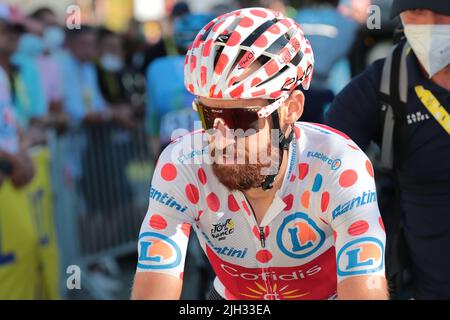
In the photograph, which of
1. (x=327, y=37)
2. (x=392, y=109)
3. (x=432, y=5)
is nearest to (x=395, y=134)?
(x=392, y=109)

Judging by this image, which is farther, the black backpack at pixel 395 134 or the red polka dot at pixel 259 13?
the black backpack at pixel 395 134

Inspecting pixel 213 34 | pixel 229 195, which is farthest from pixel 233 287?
pixel 213 34

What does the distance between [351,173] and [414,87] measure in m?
1.24

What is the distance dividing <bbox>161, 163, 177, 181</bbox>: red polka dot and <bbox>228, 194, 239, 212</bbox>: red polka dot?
25cm

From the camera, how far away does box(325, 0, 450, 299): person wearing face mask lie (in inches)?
→ 172

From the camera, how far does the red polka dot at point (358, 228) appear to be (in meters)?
3.21

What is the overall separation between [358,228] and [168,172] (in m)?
0.83

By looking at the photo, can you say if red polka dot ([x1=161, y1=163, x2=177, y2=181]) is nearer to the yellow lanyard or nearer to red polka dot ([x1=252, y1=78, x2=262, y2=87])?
red polka dot ([x1=252, y1=78, x2=262, y2=87])

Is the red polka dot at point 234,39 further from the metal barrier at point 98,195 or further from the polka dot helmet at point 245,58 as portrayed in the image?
the metal barrier at point 98,195

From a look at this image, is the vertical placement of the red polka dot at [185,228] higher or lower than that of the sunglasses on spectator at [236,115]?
lower

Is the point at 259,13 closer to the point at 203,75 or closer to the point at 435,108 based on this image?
the point at 203,75

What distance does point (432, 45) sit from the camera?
4.38 m

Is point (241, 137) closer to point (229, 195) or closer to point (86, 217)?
point (229, 195)

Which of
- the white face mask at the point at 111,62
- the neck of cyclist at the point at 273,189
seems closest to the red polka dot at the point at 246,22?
the neck of cyclist at the point at 273,189
